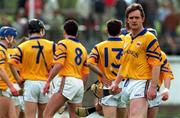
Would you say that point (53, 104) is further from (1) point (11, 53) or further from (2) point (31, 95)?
(1) point (11, 53)

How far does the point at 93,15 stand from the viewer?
94.9 ft

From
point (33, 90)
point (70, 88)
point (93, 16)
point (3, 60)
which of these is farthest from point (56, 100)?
point (93, 16)

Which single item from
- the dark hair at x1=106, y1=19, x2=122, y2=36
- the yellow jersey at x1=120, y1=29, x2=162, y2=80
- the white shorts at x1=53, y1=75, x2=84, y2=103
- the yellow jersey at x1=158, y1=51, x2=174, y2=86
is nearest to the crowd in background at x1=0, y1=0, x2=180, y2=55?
the white shorts at x1=53, y1=75, x2=84, y2=103

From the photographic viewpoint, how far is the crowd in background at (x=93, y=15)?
28.7 meters

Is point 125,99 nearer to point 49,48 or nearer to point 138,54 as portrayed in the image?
point 138,54

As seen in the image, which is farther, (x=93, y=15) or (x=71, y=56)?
(x=93, y=15)

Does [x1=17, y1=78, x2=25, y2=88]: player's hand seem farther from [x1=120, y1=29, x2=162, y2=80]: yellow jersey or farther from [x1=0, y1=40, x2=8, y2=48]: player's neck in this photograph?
[x1=120, y1=29, x2=162, y2=80]: yellow jersey

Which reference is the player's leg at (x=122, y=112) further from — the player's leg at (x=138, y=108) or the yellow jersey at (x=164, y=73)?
the player's leg at (x=138, y=108)

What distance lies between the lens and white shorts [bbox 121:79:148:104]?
1460cm

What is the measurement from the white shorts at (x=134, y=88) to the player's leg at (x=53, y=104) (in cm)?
299

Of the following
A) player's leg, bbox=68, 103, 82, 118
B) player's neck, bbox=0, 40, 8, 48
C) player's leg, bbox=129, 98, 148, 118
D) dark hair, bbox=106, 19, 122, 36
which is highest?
dark hair, bbox=106, 19, 122, 36

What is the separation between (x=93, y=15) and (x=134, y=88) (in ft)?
47.2

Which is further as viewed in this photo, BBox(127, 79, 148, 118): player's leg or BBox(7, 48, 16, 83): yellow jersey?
BBox(7, 48, 16, 83): yellow jersey

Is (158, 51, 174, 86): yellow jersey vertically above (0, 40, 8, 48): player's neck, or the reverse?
(0, 40, 8, 48): player's neck
